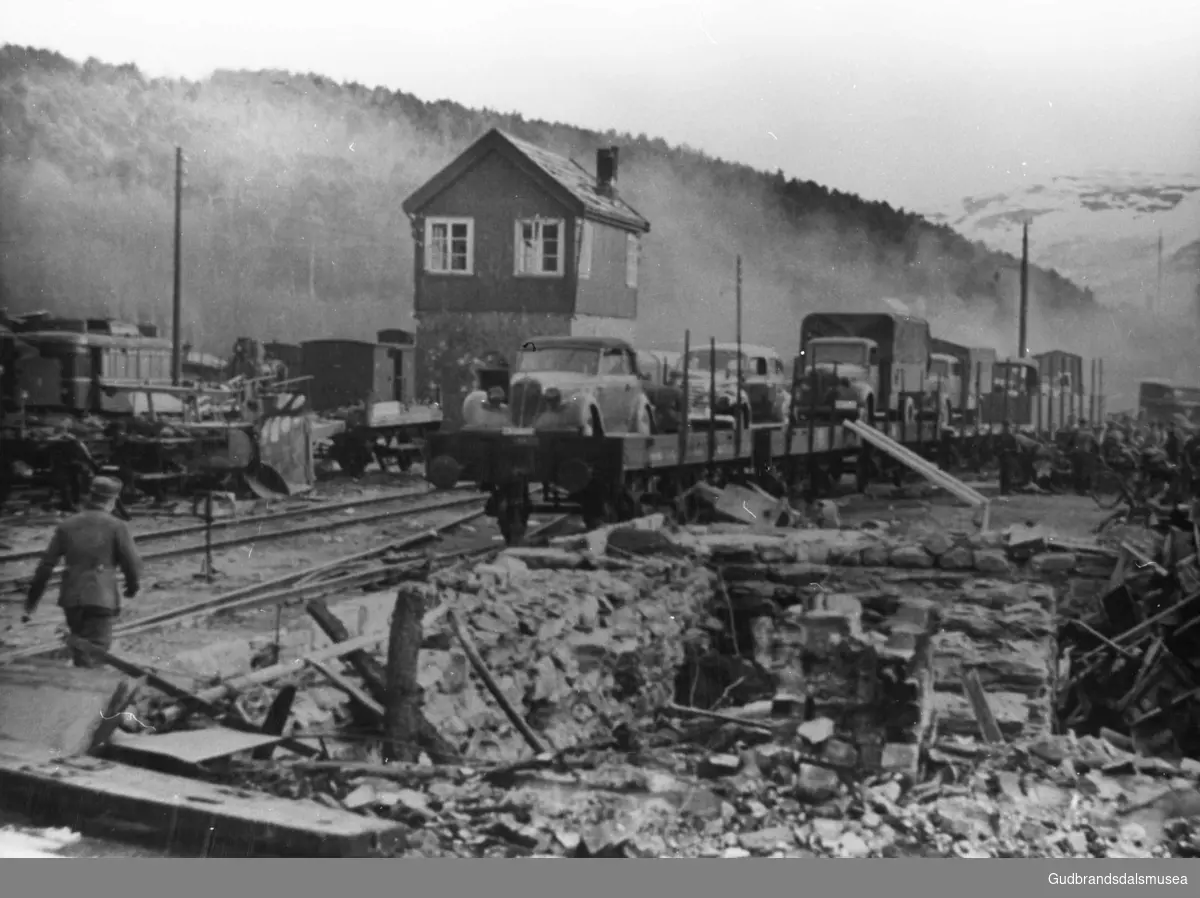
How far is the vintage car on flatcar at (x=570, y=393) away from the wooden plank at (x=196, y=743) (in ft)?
5.91

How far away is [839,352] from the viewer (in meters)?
6.02

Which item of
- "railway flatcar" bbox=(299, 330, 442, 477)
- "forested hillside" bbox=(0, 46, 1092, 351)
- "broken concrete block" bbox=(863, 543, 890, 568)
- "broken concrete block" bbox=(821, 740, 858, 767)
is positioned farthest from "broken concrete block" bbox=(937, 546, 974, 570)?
"railway flatcar" bbox=(299, 330, 442, 477)

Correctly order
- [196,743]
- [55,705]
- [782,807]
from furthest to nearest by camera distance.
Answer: [55,705] → [196,743] → [782,807]

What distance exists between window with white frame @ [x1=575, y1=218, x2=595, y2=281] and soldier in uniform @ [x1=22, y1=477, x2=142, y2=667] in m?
2.22

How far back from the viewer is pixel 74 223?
18.5 ft

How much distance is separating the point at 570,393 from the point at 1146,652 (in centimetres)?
285

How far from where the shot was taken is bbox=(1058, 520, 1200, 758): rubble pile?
5945mm

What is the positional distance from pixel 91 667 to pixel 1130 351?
4.45 metres

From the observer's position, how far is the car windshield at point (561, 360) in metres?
6.15

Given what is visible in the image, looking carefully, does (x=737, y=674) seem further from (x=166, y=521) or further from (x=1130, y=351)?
(x=166, y=521)

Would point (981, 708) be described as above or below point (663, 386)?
below

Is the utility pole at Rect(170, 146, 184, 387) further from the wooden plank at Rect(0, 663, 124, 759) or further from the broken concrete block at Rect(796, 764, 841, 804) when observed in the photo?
the broken concrete block at Rect(796, 764, 841, 804)

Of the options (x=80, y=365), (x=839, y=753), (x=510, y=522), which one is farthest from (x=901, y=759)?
(x=80, y=365)

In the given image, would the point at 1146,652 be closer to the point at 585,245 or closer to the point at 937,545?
the point at 937,545
